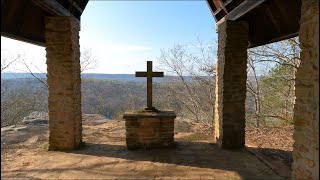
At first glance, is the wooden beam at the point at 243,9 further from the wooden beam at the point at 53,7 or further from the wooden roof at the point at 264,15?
the wooden beam at the point at 53,7

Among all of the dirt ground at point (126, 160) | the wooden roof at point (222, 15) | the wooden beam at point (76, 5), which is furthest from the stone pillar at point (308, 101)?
the wooden beam at point (76, 5)

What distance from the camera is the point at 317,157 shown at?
2.92 m

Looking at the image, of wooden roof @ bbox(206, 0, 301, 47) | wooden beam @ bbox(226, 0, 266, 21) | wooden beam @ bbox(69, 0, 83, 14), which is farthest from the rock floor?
wooden beam @ bbox(69, 0, 83, 14)

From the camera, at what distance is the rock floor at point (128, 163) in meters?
4.92

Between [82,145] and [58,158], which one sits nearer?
[58,158]

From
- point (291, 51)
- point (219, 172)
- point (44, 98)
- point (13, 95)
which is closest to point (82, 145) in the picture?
point (219, 172)

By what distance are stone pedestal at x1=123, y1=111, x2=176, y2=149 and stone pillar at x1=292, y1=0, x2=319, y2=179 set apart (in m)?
3.40

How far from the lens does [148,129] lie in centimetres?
655

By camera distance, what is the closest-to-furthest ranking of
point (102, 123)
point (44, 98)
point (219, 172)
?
point (219, 172), point (102, 123), point (44, 98)

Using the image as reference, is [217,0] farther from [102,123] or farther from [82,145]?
[102,123]

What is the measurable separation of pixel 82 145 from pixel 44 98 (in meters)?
16.2

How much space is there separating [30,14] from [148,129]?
3.48 meters

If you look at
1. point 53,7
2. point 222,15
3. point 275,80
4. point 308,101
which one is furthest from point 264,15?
point 275,80

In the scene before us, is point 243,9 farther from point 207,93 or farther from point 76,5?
point 207,93
